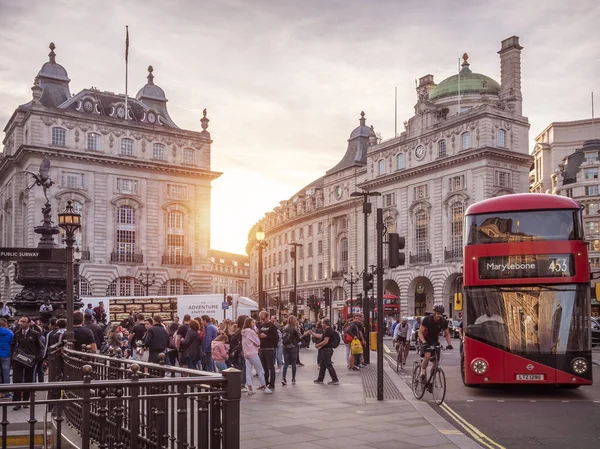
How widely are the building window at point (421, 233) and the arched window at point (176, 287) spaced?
72.1ft

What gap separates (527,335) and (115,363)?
32.2ft

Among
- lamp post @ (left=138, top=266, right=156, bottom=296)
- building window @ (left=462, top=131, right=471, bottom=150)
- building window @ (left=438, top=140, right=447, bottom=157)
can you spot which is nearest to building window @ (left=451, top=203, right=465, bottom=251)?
building window @ (left=438, top=140, right=447, bottom=157)

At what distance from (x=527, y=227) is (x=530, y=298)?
151 centimetres

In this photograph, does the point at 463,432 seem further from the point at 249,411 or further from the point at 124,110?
the point at 124,110

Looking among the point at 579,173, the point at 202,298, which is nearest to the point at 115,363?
the point at 202,298

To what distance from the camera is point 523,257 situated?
15.8 meters

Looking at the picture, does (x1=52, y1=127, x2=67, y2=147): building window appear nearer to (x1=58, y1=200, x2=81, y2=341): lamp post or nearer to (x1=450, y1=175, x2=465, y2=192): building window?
(x1=450, y1=175, x2=465, y2=192): building window

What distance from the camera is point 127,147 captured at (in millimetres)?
68812

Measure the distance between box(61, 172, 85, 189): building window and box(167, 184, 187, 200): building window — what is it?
8.48 meters

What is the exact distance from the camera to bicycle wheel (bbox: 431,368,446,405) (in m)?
14.7

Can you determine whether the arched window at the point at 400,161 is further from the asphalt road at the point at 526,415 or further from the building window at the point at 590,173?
the asphalt road at the point at 526,415

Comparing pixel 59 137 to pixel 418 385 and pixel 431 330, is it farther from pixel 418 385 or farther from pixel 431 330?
pixel 418 385

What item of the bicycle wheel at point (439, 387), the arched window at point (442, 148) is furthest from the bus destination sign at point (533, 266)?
the arched window at point (442, 148)

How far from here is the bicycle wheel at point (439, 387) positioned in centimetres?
1470
